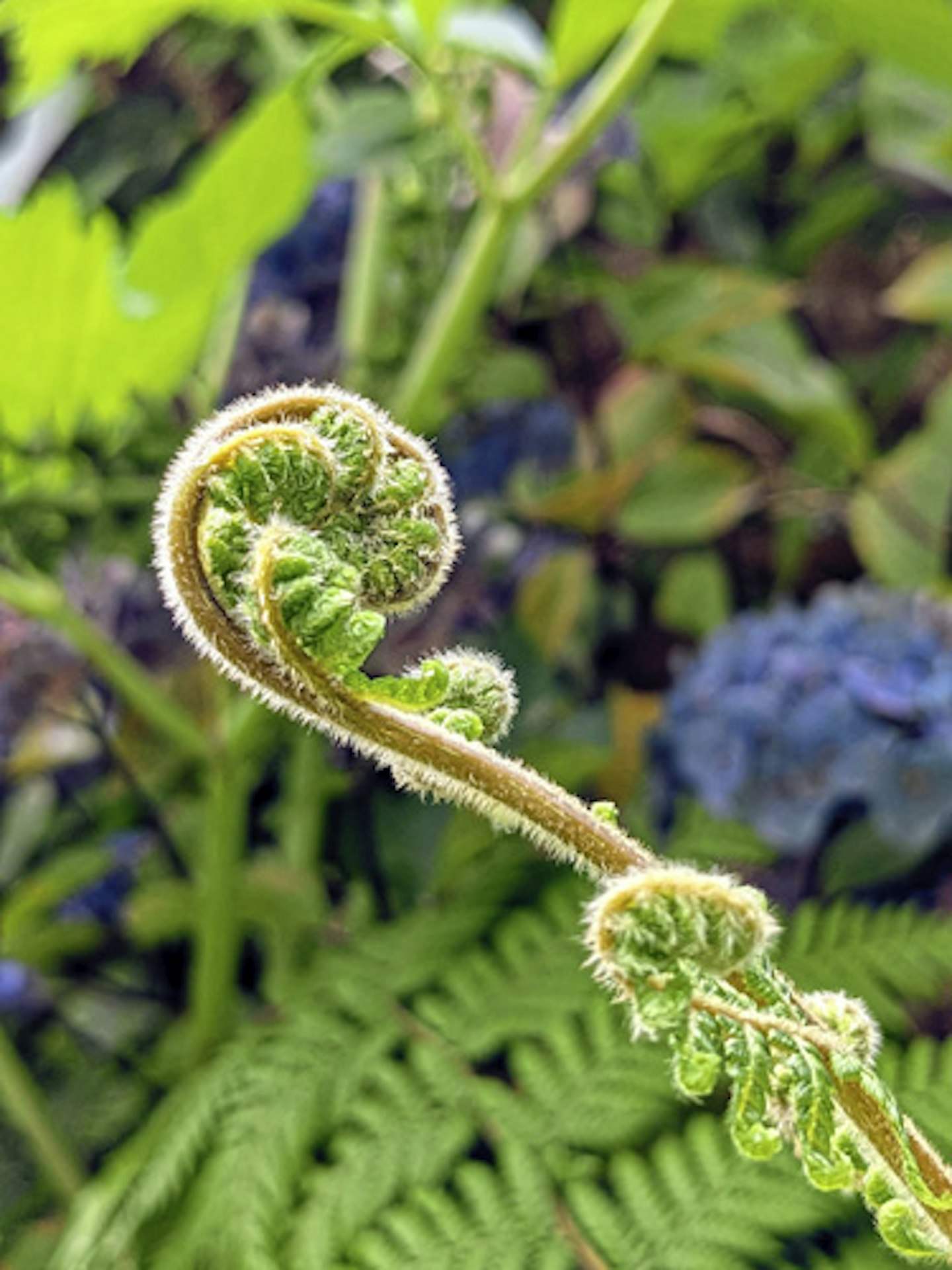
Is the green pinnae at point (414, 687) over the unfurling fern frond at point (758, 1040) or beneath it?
over

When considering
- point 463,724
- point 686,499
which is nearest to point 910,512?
point 686,499

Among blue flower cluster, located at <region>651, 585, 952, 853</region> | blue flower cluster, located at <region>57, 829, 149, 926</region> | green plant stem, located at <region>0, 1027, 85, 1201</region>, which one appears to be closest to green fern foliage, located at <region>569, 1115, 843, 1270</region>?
blue flower cluster, located at <region>651, 585, 952, 853</region>

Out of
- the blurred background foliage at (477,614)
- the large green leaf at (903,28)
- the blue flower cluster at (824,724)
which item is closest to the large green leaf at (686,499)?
the blurred background foliage at (477,614)

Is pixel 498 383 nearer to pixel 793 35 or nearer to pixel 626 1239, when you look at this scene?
pixel 793 35

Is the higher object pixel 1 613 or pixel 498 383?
pixel 1 613

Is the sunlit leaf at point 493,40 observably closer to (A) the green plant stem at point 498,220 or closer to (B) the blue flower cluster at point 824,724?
(A) the green plant stem at point 498,220

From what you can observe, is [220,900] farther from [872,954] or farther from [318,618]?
[318,618]

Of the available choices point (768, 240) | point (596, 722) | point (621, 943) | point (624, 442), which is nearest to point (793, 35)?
point (768, 240)
